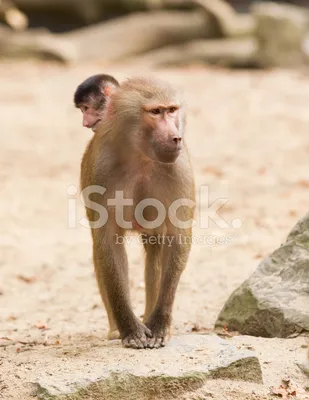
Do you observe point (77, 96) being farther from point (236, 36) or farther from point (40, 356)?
point (236, 36)

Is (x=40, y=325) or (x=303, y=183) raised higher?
(x=303, y=183)

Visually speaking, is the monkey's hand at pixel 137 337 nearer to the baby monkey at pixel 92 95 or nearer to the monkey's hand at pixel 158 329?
the monkey's hand at pixel 158 329

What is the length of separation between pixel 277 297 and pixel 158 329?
68cm

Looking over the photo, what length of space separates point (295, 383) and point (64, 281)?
292cm

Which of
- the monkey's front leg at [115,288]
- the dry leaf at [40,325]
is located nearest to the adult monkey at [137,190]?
the monkey's front leg at [115,288]

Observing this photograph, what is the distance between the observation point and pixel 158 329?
407cm

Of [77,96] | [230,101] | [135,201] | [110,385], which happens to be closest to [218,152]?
[230,101]

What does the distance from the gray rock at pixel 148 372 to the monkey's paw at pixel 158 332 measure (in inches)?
4.5

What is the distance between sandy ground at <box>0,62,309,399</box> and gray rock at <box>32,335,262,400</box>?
9 centimetres

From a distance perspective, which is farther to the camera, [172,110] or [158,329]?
[158,329]

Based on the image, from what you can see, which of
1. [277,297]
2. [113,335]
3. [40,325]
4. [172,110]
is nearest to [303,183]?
[40,325]

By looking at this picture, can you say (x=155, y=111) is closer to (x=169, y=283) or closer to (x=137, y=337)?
(x=169, y=283)

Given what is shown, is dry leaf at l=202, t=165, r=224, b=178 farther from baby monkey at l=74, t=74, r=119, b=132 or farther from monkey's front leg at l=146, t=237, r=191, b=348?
monkey's front leg at l=146, t=237, r=191, b=348

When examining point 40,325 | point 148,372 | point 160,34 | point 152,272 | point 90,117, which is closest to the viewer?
point 148,372
